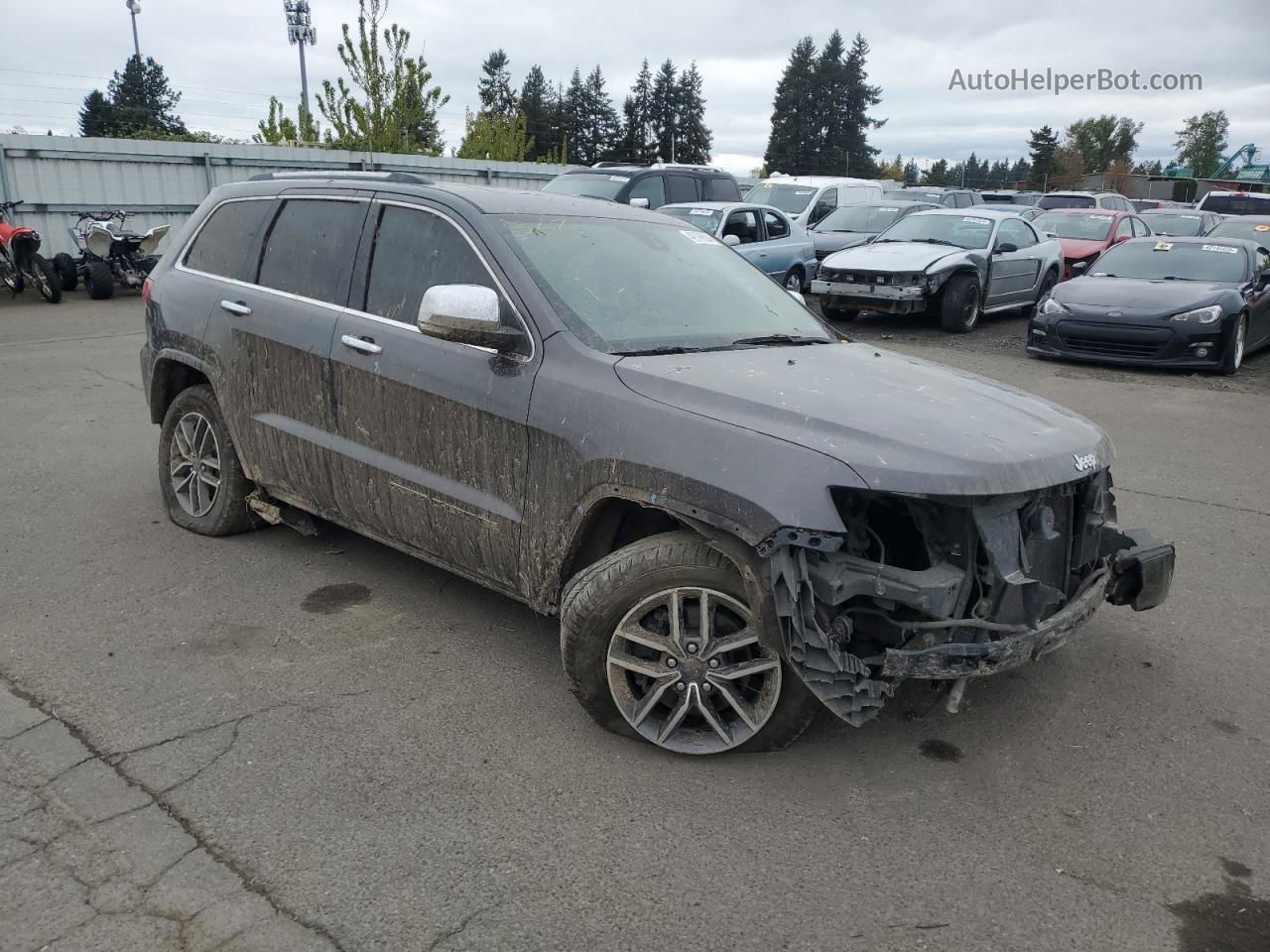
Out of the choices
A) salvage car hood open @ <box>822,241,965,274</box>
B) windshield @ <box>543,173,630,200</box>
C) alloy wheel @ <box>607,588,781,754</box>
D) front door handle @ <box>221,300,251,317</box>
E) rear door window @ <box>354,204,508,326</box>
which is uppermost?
windshield @ <box>543,173,630,200</box>

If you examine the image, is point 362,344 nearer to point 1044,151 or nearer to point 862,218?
point 862,218

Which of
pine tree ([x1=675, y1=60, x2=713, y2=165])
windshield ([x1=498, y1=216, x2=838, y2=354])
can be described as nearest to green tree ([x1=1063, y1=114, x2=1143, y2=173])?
pine tree ([x1=675, y1=60, x2=713, y2=165])

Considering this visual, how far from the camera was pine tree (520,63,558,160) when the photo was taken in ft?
252

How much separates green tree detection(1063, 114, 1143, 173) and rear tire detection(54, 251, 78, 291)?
9013 cm

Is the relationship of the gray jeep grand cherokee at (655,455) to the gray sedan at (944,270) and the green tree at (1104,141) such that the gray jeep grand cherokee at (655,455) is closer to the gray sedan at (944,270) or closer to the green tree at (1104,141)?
the gray sedan at (944,270)

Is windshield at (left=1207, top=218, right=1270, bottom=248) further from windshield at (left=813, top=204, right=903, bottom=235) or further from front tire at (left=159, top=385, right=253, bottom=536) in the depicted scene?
front tire at (left=159, top=385, right=253, bottom=536)

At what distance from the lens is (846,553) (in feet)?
10.6

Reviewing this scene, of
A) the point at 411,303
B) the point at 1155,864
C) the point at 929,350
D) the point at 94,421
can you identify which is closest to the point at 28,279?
the point at 94,421

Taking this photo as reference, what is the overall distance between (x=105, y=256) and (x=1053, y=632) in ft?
51.9

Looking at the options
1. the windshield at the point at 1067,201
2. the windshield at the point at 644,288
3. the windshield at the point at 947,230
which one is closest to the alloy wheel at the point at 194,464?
the windshield at the point at 644,288

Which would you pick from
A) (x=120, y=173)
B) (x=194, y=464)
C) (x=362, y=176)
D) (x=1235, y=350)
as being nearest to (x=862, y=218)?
(x=1235, y=350)

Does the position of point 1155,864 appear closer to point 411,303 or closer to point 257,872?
point 257,872

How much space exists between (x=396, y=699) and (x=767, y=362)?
182 centimetres

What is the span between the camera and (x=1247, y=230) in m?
16.0
